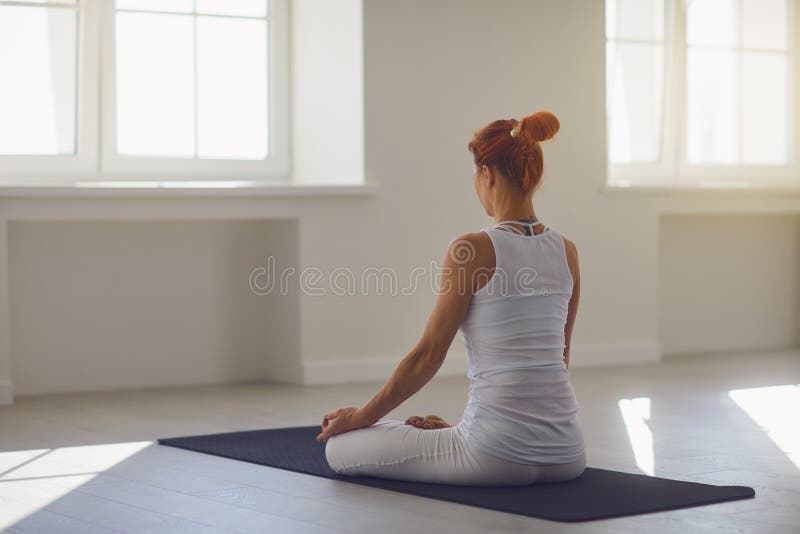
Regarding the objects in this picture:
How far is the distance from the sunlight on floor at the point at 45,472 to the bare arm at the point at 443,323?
2.72 feet

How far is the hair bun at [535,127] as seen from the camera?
2602mm

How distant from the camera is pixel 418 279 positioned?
532cm

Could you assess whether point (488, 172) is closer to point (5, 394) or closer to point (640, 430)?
point (640, 430)

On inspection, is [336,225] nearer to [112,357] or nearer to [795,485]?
[112,357]

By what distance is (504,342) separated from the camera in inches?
103

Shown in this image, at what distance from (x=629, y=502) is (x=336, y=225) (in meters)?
2.80

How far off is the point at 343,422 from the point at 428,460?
0.22 meters

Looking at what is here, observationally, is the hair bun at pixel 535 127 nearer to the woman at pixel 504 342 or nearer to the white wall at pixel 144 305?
the woman at pixel 504 342

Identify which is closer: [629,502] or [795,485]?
[629,502]

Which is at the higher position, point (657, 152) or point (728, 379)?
point (657, 152)

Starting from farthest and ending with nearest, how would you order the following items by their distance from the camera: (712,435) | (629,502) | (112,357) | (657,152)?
(657,152), (112,357), (712,435), (629,502)

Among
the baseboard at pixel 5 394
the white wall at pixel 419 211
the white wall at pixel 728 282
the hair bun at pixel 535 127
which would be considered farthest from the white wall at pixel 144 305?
the hair bun at pixel 535 127

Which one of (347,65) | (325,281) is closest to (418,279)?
(325,281)

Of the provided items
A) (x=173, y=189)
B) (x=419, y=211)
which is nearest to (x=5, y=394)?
(x=173, y=189)
